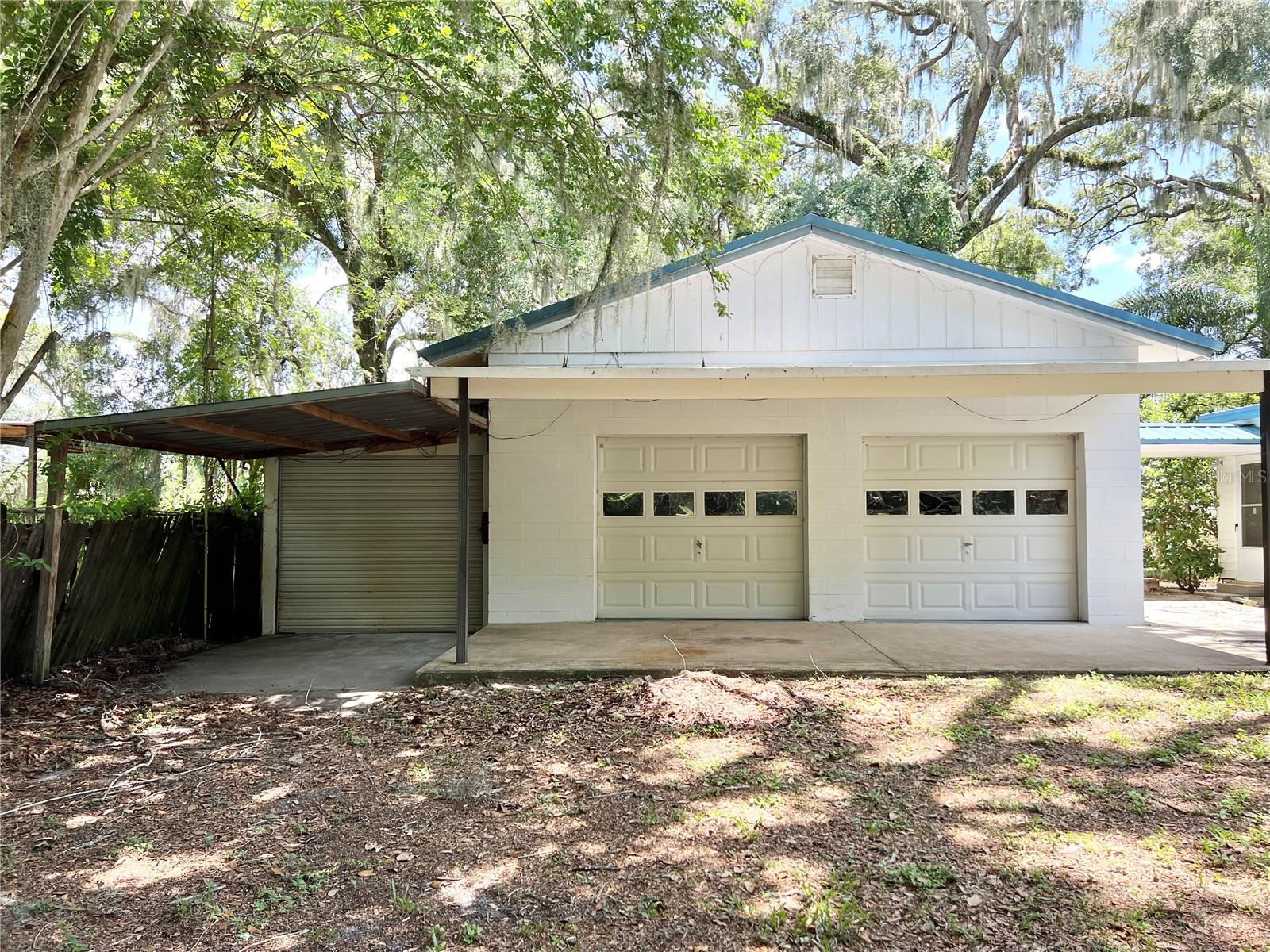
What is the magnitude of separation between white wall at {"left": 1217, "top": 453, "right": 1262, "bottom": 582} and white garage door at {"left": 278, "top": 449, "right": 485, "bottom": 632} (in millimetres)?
12887

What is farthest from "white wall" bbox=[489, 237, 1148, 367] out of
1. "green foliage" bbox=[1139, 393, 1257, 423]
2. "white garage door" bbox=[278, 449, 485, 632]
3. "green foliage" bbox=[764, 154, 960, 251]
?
"green foliage" bbox=[1139, 393, 1257, 423]

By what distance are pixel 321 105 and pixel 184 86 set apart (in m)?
1.43

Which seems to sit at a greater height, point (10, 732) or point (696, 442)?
point (696, 442)

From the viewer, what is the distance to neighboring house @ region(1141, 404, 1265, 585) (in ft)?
39.2

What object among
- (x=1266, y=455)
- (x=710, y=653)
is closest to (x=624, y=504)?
(x=710, y=653)

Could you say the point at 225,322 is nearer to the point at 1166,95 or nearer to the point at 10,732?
the point at 10,732

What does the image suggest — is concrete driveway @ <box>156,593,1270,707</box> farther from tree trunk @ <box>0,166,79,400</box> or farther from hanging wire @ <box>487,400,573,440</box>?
tree trunk @ <box>0,166,79,400</box>

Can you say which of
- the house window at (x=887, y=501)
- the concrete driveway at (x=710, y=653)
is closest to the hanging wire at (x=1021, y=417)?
the house window at (x=887, y=501)

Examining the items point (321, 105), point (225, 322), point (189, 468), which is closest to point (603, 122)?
point (321, 105)

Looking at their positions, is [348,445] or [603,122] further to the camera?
[348,445]

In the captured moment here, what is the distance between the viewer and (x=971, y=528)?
362 inches

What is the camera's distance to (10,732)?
5.31 metres

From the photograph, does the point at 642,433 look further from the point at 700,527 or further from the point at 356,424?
the point at 356,424

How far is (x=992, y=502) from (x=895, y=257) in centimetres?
317
